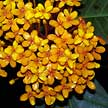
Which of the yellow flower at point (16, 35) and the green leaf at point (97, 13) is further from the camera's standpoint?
the green leaf at point (97, 13)

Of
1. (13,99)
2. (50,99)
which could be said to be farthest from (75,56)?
(13,99)

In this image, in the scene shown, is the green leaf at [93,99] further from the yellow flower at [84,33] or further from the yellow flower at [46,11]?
the yellow flower at [46,11]

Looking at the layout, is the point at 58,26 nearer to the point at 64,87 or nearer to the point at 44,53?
the point at 44,53

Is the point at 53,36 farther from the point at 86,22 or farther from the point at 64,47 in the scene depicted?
the point at 86,22

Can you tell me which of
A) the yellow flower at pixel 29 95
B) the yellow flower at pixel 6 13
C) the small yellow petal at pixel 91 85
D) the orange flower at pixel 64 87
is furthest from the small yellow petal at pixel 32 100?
the yellow flower at pixel 6 13

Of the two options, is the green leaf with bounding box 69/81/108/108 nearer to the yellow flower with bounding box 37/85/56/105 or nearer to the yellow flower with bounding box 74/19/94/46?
the yellow flower with bounding box 37/85/56/105
